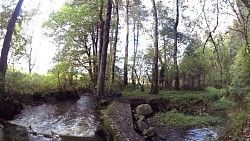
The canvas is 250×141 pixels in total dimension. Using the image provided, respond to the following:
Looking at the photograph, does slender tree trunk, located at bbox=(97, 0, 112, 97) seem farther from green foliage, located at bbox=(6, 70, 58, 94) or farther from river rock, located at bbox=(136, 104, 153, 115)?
green foliage, located at bbox=(6, 70, 58, 94)

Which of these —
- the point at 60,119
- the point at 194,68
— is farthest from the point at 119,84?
the point at 60,119

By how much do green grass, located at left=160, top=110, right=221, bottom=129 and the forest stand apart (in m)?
0.04

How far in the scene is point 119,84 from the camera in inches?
832

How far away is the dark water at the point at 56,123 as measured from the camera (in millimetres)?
8385

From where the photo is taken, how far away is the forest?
794 cm

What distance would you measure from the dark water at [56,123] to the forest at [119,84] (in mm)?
34

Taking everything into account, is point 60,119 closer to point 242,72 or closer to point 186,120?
point 186,120

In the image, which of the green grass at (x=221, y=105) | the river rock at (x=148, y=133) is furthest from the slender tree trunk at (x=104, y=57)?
the green grass at (x=221, y=105)

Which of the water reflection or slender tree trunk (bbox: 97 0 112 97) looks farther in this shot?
slender tree trunk (bbox: 97 0 112 97)

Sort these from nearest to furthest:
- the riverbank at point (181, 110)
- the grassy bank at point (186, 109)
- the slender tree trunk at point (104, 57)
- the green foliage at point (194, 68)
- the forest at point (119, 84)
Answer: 1. the forest at point (119, 84)
2. the riverbank at point (181, 110)
3. the grassy bank at point (186, 109)
4. the slender tree trunk at point (104, 57)
5. the green foliage at point (194, 68)

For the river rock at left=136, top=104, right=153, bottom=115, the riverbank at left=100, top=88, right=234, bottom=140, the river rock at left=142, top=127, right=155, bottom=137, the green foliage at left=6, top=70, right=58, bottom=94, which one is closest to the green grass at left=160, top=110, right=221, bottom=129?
the riverbank at left=100, top=88, right=234, bottom=140

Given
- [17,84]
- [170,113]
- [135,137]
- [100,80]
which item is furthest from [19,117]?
[170,113]

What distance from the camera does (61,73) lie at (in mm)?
18312

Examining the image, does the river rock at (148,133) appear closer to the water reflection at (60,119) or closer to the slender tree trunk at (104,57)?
the water reflection at (60,119)
